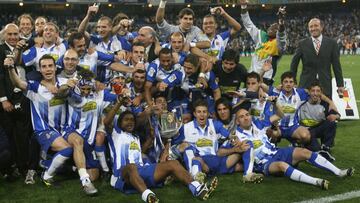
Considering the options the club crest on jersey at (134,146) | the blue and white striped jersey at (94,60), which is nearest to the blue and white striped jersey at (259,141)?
the club crest on jersey at (134,146)

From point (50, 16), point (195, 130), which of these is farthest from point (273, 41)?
point (50, 16)

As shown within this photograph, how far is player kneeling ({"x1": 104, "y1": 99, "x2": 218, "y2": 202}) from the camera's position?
178 inches

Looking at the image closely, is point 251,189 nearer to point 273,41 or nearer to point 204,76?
point 204,76

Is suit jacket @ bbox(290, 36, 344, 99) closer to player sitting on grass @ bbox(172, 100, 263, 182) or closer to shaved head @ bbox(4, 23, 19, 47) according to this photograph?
player sitting on grass @ bbox(172, 100, 263, 182)

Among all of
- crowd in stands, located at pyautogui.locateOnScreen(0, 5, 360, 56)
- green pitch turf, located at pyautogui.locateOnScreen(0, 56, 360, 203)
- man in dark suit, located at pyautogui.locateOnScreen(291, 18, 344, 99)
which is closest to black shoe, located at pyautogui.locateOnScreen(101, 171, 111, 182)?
green pitch turf, located at pyautogui.locateOnScreen(0, 56, 360, 203)

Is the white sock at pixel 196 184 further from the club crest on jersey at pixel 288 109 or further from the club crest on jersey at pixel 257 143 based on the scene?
the club crest on jersey at pixel 288 109

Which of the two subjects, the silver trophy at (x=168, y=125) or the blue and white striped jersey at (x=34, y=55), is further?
the blue and white striped jersey at (x=34, y=55)

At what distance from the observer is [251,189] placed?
4887mm

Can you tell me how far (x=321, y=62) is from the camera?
7.11 meters

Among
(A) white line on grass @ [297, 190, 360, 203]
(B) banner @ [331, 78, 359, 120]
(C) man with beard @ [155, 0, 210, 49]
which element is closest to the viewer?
(A) white line on grass @ [297, 190, 360, 203]

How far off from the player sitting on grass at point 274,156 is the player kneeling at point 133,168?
79 cm

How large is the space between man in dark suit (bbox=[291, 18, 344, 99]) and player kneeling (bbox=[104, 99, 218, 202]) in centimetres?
310

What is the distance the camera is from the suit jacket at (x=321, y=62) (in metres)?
7.07

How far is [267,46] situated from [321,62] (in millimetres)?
2116
